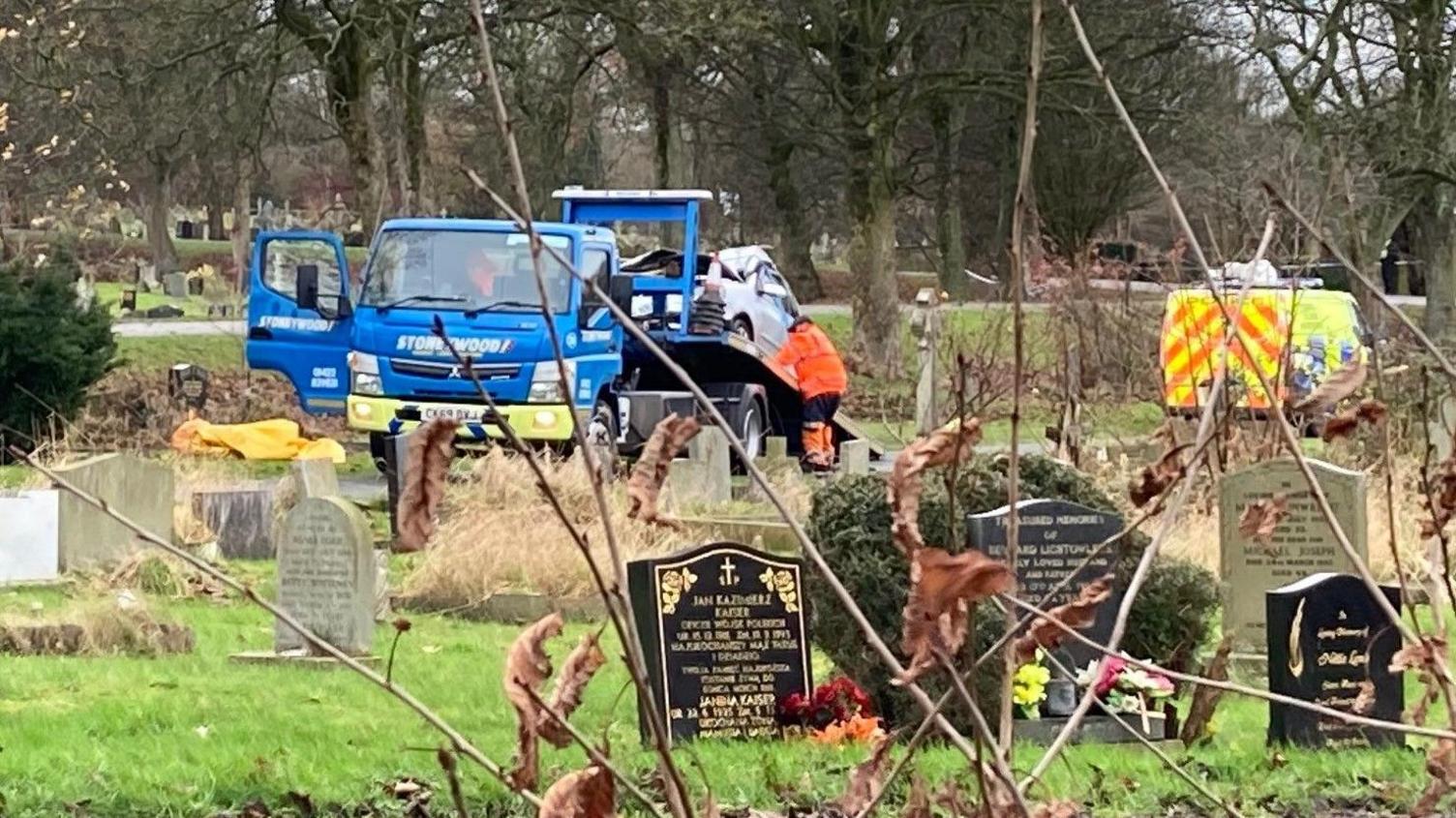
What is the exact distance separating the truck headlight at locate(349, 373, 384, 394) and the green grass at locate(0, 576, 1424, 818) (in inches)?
384

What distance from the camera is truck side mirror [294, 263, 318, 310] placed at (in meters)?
20.9

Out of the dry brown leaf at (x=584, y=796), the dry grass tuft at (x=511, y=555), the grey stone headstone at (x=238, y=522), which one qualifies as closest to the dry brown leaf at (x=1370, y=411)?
the dry brown leaf at (x=584, y=796)

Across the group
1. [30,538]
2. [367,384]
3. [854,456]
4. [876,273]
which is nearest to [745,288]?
[854,456]

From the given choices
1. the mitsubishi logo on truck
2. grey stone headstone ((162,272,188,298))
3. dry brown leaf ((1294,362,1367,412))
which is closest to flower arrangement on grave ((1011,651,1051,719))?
dry brown leaf ((1294,362,1367,412))

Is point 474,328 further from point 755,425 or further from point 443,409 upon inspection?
point 755,425

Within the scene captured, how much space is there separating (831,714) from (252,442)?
1409 centimetres

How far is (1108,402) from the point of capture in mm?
A: 23672

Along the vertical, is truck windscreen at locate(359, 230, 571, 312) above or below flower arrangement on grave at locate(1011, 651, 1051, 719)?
above

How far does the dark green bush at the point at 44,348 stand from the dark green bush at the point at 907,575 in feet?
44.1

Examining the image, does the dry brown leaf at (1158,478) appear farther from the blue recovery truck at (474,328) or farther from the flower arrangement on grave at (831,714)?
the blue recovery truck at (474,328)

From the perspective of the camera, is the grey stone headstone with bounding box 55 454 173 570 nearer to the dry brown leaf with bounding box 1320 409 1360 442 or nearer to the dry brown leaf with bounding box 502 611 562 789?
the dry brown leaf with bounding box 1320 409 1360 442

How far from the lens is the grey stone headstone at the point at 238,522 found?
1463cm

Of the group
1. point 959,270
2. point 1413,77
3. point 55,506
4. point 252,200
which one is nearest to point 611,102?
point 959,270

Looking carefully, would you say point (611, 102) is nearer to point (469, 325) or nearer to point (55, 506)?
point (469, 325)
